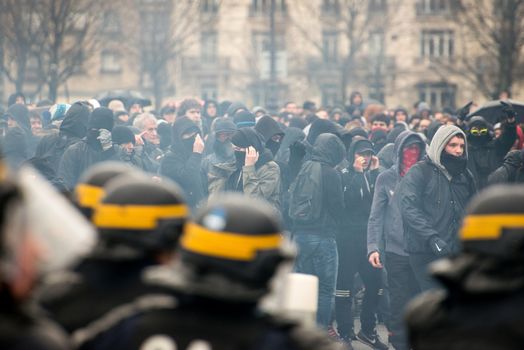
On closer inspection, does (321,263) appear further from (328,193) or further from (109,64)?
(109,64)

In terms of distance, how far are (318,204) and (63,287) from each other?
24.7 ft

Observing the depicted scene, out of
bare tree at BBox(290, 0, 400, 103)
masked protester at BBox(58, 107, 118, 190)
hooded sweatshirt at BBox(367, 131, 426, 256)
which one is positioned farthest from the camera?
bare tree at BBox(290, 0, 400, 103)

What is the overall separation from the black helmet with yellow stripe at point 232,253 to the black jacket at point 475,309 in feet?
1.73

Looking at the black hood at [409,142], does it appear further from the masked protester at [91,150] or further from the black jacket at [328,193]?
the masked protester at [91,150]

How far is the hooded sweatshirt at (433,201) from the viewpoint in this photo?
34.2 feet

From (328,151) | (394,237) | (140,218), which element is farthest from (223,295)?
(328,151)

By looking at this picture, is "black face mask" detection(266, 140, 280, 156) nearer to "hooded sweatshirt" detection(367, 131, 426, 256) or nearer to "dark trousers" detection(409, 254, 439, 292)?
"hooded sweatshirt" detection(367, 131, 426, 256)

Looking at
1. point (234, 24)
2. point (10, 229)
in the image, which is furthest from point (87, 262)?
point (234, 24)

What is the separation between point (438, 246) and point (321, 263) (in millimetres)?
1604

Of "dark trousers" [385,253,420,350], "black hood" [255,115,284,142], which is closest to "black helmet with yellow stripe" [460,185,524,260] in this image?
"dark trousers" [385,253,420,350]

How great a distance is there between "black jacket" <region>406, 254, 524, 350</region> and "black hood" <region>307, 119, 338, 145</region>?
10069 millimetres

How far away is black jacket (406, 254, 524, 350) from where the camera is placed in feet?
12.2

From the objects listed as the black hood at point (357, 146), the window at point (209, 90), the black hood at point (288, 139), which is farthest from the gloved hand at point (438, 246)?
the window at point (209, 90)

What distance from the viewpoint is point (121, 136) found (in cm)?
1341
